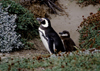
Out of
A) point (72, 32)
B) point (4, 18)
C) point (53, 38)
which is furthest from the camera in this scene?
point (72, 32)

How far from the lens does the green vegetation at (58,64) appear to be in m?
2.77

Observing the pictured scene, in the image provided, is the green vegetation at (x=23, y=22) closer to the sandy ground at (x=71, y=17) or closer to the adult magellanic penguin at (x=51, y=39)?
the adult magellanic penguin at (x=51, y=39)

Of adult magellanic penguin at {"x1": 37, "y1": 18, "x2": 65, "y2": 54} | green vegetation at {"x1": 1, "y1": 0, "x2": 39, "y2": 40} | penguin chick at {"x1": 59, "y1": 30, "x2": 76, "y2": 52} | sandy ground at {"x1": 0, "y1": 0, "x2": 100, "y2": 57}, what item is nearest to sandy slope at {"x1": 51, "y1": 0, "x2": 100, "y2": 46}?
sandy ground at {"x1": 0, "y1": 0, "x2": 100, "y2": 57}

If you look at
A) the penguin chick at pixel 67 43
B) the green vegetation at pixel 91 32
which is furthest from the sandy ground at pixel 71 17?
the penguin chick at pixel 67 43

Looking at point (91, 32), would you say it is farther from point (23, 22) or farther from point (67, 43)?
point (23, 22)

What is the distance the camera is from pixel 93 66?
9.03 ft

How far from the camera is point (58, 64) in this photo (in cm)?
290

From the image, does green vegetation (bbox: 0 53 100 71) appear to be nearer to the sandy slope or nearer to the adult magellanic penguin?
the adult magellanic penguin

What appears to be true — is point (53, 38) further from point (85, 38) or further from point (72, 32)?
point (72, 32)

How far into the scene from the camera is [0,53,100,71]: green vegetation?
277 cm

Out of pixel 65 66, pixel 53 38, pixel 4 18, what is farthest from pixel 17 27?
pixel 65 66

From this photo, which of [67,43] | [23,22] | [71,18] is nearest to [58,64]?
[67,43]

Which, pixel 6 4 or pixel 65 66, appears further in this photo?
pixel 6 4

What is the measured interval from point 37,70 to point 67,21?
573cm
